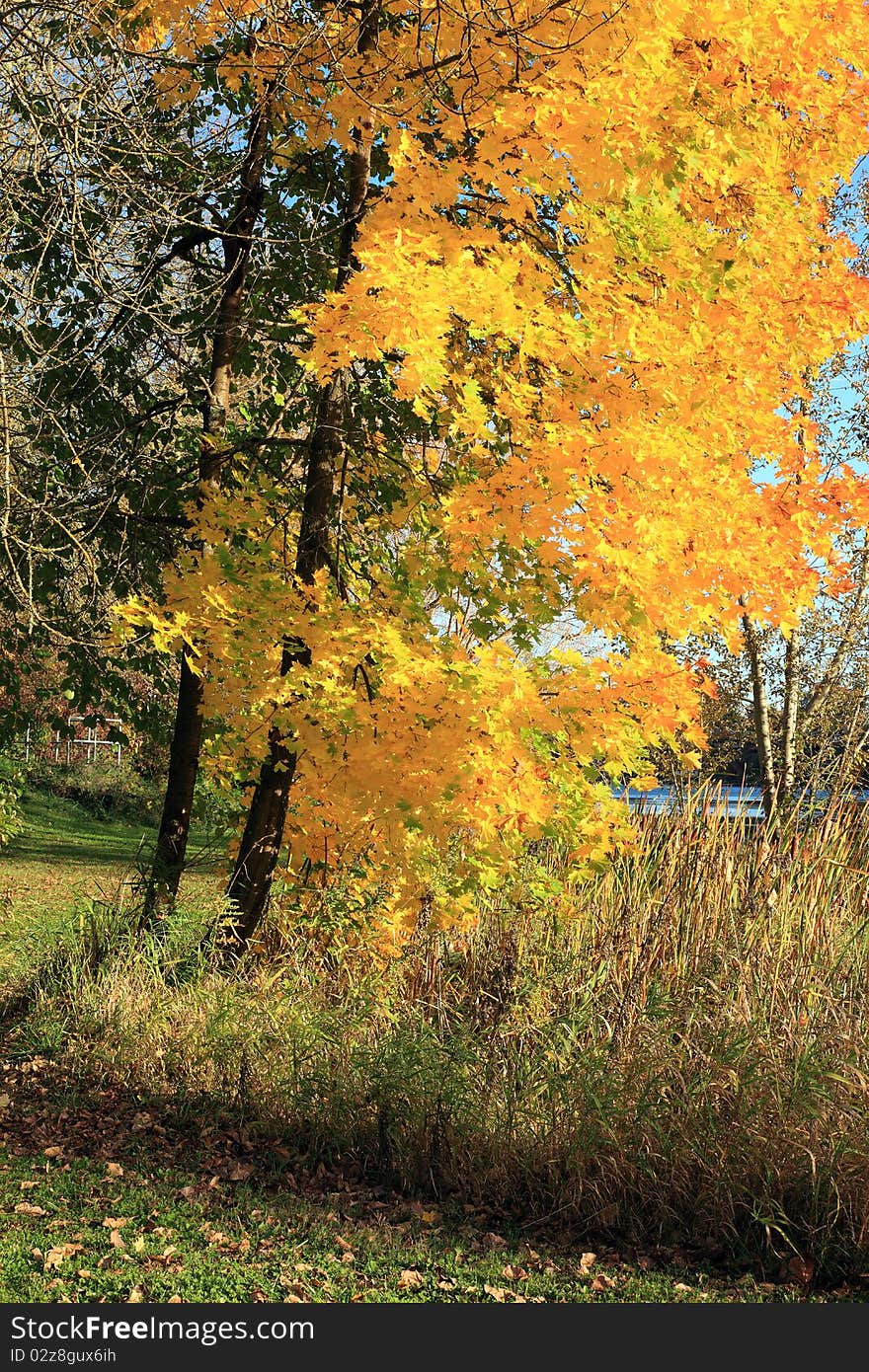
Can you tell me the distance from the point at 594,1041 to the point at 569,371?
294 cm

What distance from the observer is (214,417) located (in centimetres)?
812

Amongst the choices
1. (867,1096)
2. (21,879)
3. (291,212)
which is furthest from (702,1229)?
(21,879)

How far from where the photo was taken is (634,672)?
5.36 m

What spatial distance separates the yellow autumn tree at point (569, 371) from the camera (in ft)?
15.6

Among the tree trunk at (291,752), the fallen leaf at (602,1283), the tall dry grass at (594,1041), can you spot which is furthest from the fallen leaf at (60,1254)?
the tree trunk at (291,752)

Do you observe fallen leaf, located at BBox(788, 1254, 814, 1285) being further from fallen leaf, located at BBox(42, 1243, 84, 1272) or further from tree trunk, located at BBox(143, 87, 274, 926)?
tree trunk, located at BBox(143, 87, 274, 926)

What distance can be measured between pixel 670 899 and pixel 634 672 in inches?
65.2

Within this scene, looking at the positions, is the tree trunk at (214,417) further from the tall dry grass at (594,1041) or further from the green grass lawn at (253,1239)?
the green grass lawn at (253,1239)

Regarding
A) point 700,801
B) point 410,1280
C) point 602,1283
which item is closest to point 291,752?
point 700,801

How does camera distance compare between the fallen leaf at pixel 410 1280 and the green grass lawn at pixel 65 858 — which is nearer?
the fallen leaf at pixel 410 1280

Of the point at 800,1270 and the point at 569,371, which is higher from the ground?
the point at 569,371

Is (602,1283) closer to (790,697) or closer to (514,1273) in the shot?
(514,1273)

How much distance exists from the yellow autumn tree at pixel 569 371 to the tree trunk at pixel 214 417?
144 centimetres

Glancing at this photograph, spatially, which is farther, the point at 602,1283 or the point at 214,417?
the point at 214,417
